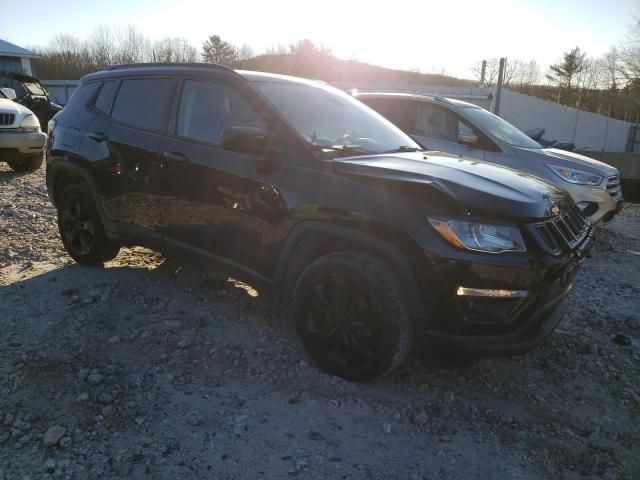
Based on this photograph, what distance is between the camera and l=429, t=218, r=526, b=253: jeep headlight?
236 cm

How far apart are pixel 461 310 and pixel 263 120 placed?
5.53 feet

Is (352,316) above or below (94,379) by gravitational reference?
above

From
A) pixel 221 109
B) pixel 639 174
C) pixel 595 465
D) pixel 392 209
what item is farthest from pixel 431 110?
pixel 639 174

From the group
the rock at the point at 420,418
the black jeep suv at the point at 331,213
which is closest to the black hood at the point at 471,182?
the black jeep suv at the point at 331,213

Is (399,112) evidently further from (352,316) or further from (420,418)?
(420,418)

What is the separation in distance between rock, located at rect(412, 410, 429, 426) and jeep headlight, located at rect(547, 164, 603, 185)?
4561 millimetres

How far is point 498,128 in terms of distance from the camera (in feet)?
→ 22.0

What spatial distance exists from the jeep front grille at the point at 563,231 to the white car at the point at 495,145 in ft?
10.4

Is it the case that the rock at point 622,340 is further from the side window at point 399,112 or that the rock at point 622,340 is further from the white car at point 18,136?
the white car at point 18,136

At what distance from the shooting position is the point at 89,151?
4.11 meters

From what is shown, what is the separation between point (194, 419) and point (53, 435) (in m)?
0.65

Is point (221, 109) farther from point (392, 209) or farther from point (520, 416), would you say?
point (520, 416)

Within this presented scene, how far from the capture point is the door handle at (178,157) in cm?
339

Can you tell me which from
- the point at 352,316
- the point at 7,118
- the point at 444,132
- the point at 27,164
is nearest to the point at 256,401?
the point at 352,316
